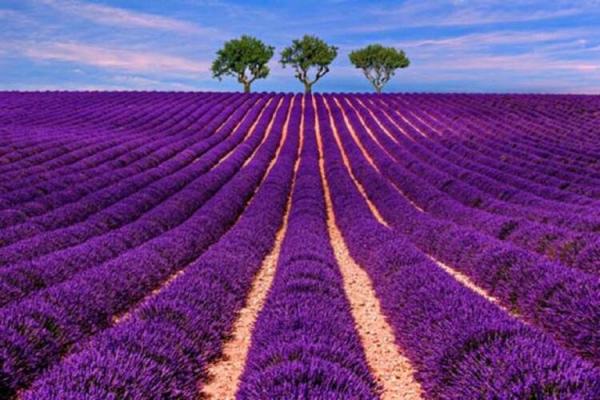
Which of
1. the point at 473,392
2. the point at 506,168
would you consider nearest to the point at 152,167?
the point at 506,168

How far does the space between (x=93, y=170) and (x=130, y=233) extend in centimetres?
797

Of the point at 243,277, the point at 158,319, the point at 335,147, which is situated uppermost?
the point at 158,319

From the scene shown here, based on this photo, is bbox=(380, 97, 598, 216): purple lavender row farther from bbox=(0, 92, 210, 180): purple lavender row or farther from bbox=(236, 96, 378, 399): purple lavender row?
bbox=(0, 92, 210, 180): purple lavender row

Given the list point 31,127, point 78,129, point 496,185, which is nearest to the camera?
point 496,185

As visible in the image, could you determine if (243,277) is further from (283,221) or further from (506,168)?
(506,168)

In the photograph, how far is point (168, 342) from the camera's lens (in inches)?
193

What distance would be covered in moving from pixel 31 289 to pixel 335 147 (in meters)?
21.3

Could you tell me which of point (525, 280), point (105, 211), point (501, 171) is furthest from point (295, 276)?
point (501, 171)

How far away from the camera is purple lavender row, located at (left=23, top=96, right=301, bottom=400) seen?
3861 millimetres

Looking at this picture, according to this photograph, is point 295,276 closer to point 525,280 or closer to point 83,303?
point 83,303

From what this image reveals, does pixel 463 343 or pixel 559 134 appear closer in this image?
pixel 463 343

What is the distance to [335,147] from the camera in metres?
27.1

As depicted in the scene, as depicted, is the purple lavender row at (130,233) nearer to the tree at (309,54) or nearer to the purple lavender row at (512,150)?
the purple lavender row at (512,150)

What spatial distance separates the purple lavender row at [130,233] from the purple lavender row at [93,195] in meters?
0.76
